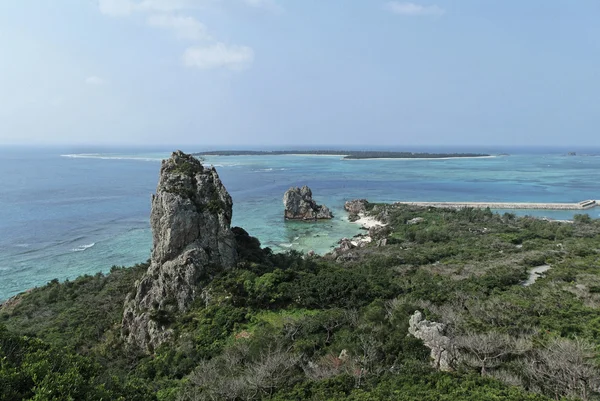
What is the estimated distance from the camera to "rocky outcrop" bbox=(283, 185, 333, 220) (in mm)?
65562

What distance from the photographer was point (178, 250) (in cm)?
2375

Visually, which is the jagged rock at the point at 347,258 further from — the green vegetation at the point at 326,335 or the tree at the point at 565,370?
the tree at the point at 565,370

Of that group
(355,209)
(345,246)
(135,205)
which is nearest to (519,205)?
(355,209)

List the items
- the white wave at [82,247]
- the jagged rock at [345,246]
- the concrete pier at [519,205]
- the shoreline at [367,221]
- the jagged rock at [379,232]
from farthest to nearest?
the concrete pier at [519,205] → the shoreline at [367,221] → the jagged rock at [379,232] → the white wave at [82,247] → the jagged rock at [345,246]

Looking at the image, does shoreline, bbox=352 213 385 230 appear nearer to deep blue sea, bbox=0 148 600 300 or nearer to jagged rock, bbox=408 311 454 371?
deep blue sea, bbox=0 148 600 300

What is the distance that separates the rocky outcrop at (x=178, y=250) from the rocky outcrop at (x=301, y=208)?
39355mm

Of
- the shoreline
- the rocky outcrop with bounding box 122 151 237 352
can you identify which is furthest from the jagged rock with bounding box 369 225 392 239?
the rocky outcrop with bounding box 122 151 237 352

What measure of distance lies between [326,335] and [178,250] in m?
11.1

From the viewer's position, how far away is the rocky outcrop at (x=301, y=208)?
65562 mm

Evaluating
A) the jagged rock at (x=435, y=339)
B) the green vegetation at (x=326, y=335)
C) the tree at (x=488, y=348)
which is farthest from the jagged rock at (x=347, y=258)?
the tree at (x=488, y=348)

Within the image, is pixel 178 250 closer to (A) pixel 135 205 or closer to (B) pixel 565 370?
(B) pixel 565 370

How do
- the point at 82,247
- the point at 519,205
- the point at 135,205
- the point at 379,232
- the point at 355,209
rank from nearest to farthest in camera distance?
1. the point at 82,247
2. the point at 379,232
3. the point at 355,209
4. the point at 135,205
5. the point at 519,205

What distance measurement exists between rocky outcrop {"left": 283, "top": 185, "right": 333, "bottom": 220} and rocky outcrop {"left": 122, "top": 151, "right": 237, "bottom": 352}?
3935cm

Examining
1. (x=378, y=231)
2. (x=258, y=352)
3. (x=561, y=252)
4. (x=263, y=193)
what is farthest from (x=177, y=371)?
(x=263, y=193)
